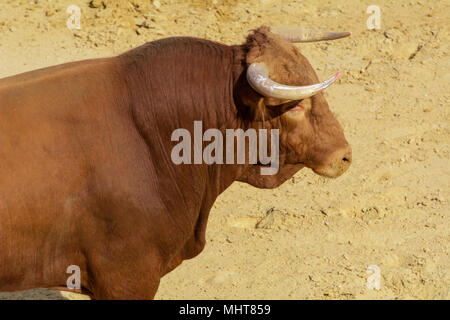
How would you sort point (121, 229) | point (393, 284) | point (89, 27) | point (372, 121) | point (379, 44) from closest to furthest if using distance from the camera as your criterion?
point (121, 229), point (393, 284), point (372, 121), point (379, 44), point (89, 27)

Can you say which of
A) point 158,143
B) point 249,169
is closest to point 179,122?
point 158,143

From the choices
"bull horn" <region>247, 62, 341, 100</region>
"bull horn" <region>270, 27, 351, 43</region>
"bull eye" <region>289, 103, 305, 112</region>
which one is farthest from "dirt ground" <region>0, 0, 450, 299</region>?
"bull horn" <region>247, 62, 341, 100</region>

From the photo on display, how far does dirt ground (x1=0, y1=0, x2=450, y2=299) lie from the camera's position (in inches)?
282

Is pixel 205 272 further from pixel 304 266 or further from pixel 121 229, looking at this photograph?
pixel 121 229

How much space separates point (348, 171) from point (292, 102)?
3431mm

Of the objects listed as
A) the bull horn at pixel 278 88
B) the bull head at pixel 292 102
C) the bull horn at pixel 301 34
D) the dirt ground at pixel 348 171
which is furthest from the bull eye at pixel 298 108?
the dirt ground at pixel 348 171

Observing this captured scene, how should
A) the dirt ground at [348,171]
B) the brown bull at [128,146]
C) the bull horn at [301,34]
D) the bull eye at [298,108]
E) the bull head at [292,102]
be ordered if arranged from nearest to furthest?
the brown bull at [128,146], the bull head at [292,102], the bull eye at [298,108], the bull horn at [301,34], the dirt ground at [348,171]

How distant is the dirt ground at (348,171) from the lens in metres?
7.15

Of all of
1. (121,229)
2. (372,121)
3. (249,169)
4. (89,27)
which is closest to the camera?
(121,229)

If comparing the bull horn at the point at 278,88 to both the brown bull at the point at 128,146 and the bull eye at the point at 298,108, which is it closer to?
the brown bull at the point at 128,146

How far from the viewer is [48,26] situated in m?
11.5

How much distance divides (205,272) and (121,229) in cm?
248

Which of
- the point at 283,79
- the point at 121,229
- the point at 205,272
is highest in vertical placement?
the point at 283,79

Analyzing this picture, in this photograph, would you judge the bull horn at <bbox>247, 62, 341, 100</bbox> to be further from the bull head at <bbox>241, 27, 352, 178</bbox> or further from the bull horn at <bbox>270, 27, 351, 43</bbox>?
the bull horn at <bbox>270, 27, 351, 43</bbox>
